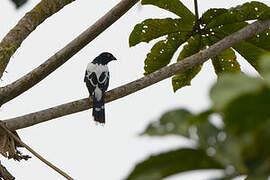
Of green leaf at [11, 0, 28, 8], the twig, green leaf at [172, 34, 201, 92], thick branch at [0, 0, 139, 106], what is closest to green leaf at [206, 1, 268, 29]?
green leaf at [172, 34, 201, 92]

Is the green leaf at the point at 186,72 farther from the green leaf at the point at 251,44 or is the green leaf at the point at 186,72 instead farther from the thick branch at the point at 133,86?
the thick branch at the point at 133,86

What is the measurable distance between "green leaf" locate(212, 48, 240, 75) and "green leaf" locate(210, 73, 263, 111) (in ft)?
12.1

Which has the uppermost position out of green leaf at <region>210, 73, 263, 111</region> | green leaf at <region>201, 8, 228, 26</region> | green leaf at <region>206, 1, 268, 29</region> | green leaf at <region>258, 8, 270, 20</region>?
green leaf at <region>210, 73, 263, 111</region>

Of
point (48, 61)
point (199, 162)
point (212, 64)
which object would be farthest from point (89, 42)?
point (199, 162)

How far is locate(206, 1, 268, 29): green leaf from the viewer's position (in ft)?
13.5

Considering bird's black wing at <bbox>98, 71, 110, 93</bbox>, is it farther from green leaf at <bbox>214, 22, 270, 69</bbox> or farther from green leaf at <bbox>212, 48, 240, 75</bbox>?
green leaf at <bbox>214, 22, 270, 69</bbox>

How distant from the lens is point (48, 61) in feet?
12.5

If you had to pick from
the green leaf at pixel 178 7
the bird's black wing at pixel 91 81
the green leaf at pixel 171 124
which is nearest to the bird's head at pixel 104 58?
the bird's black wing at pixel 91 81

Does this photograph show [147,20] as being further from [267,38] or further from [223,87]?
[223,87]

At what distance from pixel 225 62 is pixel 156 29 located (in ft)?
2.27

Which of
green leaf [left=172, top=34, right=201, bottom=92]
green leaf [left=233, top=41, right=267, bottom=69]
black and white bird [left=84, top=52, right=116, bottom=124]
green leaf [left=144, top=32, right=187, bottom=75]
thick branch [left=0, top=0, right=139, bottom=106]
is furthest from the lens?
black and white bird [left=84, top=52, right=116, bottom=124]

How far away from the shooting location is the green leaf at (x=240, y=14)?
4109 mm

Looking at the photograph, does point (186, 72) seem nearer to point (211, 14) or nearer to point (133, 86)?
point (211, 14)

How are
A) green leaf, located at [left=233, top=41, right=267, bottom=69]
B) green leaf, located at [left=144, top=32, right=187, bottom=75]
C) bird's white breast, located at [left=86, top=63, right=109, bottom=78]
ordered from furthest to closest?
bird's white breast, located at [left=86, top=63, right=109, bottom=78] < green leaf, located at [left=144, top=32, right=187, bottom=75] < green leaf, located at [left=233, top=41, right=267, bottom=69]
